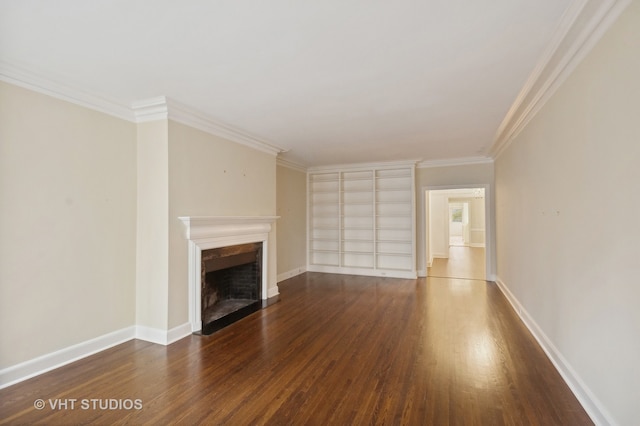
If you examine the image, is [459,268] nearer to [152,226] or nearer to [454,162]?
[454,162]

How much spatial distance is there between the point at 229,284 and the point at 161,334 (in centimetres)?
152

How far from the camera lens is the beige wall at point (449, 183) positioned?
599cm

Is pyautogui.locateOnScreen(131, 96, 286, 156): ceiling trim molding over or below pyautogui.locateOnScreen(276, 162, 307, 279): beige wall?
over

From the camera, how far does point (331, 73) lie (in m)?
2.48

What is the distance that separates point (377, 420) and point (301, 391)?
611mm

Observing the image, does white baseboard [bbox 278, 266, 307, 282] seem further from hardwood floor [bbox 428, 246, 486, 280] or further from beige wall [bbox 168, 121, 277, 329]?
hardwood floor [bbox 428, 246, 486, 280]

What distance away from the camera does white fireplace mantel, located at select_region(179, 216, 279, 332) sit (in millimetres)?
3376

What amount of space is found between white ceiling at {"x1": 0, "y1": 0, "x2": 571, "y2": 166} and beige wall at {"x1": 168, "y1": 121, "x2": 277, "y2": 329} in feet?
1.38

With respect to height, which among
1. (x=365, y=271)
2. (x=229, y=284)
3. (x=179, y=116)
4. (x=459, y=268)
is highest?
(x=179, y=116)

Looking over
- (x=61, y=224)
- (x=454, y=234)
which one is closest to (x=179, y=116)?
(x=61, y=224)

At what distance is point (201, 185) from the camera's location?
3561mm

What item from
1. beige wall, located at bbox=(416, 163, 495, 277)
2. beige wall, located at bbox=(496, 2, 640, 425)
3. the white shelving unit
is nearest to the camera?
beige wall, located at bbox=(496, 2, 640, 425)

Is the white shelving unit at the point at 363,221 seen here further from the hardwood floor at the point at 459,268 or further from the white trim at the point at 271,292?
the white trim at the point at 271,292

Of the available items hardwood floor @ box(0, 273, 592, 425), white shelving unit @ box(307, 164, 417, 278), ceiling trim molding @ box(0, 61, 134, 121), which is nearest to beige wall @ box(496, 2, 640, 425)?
hardwood floor @ box(0, 273, 592, 425)
